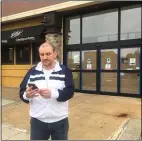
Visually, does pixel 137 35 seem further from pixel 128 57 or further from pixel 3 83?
pixel 3 83

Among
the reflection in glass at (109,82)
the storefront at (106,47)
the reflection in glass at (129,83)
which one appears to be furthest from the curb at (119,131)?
the reflection in glass at (109,82)

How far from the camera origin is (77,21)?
1037cm

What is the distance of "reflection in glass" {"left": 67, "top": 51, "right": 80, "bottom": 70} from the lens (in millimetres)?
10195

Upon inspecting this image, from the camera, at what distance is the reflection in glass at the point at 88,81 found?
9750 millimetres

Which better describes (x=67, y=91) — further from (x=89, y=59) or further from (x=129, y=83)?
(x=89, y=59)

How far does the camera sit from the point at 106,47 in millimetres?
9312

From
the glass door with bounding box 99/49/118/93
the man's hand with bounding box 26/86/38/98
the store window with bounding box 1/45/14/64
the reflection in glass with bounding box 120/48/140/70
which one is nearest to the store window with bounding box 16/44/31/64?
the store window with bounding box 1/45/14/64

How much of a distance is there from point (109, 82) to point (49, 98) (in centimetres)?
701

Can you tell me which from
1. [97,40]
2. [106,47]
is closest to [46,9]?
[97,40]

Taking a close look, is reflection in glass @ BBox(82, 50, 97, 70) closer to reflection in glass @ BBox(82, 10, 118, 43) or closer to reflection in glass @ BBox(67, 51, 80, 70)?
reflection in glass @ BBox(67, 51, 80, 70)

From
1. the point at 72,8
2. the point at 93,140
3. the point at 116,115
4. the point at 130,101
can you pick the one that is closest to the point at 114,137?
the point at 93,140

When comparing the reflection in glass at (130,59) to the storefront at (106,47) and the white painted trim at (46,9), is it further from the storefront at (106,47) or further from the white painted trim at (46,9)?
the white painted trim at (46,9)

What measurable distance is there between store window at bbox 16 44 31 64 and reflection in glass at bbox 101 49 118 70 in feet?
14.5

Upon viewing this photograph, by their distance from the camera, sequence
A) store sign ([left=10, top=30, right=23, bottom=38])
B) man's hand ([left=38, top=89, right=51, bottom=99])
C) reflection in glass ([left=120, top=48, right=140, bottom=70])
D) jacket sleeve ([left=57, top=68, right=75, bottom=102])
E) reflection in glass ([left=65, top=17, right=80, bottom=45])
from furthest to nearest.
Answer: store sign ([left=10, top=30, right=23, bottom=38]) → reflection in glass ([left=65, top=17, right=80, bottom=45]) → reflection in glass ([left=120, top=48, right=140, bottom=70]) → jacket sleeve ([left=57, top=68, right=75, bottom=102]) → man's hand ([left=38, top=89, right=51, bottom=99])
